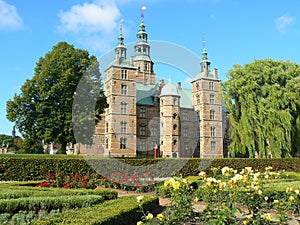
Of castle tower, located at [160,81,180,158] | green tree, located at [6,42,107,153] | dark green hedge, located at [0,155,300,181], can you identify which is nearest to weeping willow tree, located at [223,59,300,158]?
dark green hedge, located at [0,155,300,181]

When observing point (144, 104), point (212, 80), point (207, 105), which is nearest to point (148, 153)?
point (144, 104)

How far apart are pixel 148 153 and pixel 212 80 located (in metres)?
13.6

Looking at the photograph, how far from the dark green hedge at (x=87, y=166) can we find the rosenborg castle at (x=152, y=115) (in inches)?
693

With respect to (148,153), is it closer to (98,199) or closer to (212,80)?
(212,80)

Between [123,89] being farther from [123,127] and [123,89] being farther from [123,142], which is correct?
[123,142]

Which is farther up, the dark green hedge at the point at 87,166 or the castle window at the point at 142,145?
the castle window at the point at 142,145

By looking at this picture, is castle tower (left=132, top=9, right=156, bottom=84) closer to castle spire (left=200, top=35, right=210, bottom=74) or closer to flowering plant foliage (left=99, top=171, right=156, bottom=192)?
castle spire (left=200, top=35, right=210, bottom=74)

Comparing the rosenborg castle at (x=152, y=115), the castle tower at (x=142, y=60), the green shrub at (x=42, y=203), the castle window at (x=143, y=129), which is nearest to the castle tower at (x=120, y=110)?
the rosenborg castle at (x=152, y=115)

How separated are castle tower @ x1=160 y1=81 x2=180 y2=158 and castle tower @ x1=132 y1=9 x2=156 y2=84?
21.3 feet

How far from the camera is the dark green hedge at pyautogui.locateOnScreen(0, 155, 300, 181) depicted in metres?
13.4

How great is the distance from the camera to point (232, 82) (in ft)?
73.3

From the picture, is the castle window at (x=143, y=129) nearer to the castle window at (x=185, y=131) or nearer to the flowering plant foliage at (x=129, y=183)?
the castle window at (x=185, y=131)

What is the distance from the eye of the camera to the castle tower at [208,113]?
39375 mm

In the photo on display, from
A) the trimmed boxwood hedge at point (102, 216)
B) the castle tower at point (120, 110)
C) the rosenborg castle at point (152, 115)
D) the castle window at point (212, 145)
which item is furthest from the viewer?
the castle window at point (212, 145)
